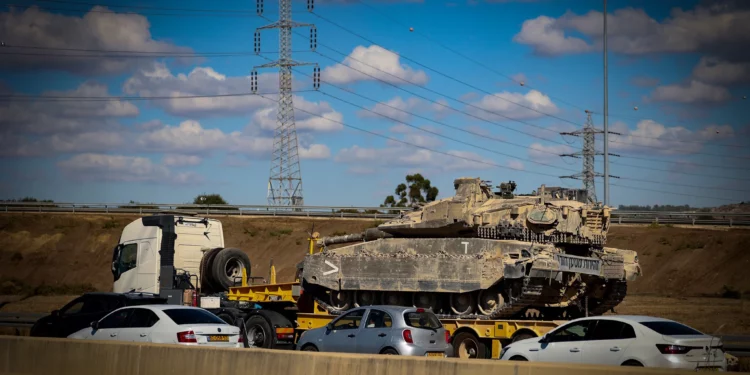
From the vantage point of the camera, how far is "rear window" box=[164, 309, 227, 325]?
17.9m

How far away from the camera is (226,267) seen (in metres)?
26.5

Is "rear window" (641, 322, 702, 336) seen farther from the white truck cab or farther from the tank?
the white truck cab

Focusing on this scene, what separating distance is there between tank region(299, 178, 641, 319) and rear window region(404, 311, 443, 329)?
12.7ft

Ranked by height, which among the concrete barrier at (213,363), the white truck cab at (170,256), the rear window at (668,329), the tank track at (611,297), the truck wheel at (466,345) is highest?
the white truck cab at (170,256)

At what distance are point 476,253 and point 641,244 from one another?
2867 centimetres

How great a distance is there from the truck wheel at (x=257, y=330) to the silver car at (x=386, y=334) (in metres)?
3.91

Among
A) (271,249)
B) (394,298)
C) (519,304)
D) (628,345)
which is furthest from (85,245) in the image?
(628,345)

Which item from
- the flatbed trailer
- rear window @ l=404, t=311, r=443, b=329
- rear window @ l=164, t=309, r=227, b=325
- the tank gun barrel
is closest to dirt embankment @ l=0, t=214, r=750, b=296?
the tank gun barrel

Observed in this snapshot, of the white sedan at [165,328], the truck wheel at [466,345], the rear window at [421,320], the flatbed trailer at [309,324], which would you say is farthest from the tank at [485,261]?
the white sedan at [165,328]

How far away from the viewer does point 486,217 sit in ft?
81.3

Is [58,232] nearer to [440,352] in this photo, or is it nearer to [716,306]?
[716,306]

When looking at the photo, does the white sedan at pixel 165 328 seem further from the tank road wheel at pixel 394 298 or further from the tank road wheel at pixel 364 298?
the tank road wheel at pixel 364 298

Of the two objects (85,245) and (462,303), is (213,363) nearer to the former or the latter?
(462,303)

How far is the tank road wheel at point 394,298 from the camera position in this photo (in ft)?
81.6
